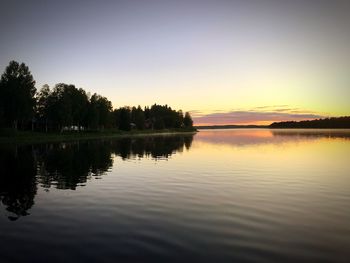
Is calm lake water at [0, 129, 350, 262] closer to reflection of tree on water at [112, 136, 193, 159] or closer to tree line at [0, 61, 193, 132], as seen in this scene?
reflection of tree on water at [112, 136, 193, 159]

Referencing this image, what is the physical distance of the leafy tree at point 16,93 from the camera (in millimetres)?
109562

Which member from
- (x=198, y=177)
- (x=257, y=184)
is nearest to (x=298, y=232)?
(x=257, y=184)

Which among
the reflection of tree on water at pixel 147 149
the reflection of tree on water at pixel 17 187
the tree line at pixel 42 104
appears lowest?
the reflection of tree on water at pixel 147 149

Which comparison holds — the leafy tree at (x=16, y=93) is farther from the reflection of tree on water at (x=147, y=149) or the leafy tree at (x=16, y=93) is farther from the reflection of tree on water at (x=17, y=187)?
the reflection of tree on water at (x=17, y=187)

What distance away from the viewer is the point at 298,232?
17.1 metres

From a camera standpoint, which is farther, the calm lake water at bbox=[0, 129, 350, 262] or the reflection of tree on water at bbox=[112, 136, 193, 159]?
the reflection of tree on water at bbox=[112, 136, 193, 159]

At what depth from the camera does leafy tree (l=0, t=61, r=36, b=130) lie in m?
110

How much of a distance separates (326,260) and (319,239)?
2746 mm

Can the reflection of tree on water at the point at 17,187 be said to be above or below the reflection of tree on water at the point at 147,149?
above

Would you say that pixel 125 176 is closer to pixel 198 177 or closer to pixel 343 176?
pixel 198 177

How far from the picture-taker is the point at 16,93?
359ft

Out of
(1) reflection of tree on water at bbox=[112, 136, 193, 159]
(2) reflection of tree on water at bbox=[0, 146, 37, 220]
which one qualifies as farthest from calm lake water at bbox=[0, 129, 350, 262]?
(1) reflection of tree on water at bbox=[112, 136, 193, 159]

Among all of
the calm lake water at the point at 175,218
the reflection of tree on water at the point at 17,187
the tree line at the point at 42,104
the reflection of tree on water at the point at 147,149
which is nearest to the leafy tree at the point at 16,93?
the tree line at the point at 42,104

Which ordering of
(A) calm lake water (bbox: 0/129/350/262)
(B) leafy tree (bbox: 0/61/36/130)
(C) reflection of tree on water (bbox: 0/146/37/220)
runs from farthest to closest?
(B) leafy tree (bbox: 0/61/36/130)
(C) reflection of tree on water (bbox: 0/146/37/220)
(A) calm lake water (bbox: 0/129/350/262)
